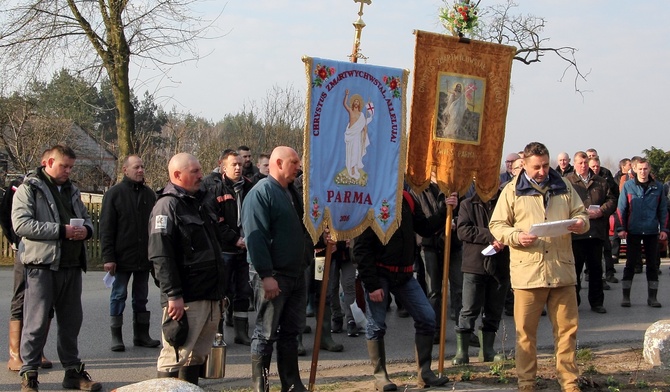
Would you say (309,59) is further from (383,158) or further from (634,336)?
(634,336)

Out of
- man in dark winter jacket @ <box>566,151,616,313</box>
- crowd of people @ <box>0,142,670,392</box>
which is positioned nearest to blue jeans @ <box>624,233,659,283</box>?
man in dark winter jacket @ <box>566,151,616,313</box>

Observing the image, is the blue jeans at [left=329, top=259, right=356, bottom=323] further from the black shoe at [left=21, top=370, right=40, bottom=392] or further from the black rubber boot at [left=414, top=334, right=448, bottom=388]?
the black shoe at [left=21, top=370, right=40, bottom=392]

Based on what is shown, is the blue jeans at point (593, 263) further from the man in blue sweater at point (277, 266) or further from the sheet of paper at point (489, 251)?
the man in blue sweater at point (277, 266)

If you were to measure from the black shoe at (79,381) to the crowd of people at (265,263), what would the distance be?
1 cm

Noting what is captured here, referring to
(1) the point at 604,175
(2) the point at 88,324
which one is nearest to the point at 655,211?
(1) the point at 604,175

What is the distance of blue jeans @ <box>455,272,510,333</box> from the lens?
841 cm

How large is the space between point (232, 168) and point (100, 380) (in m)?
2.89

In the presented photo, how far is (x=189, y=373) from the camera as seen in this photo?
21.5 ft

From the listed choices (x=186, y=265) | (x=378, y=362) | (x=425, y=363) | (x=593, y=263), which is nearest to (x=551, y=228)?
(x=425, y=363)

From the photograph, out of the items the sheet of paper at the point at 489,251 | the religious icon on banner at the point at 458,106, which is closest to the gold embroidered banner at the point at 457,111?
the religious icon on banner at the point at 458,106

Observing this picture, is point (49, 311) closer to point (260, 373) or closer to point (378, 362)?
point (260, 373)

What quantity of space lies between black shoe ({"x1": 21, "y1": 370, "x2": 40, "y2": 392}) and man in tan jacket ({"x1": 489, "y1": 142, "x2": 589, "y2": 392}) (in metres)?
4.20

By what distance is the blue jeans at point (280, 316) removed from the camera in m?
6.61

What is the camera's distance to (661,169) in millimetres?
26359
